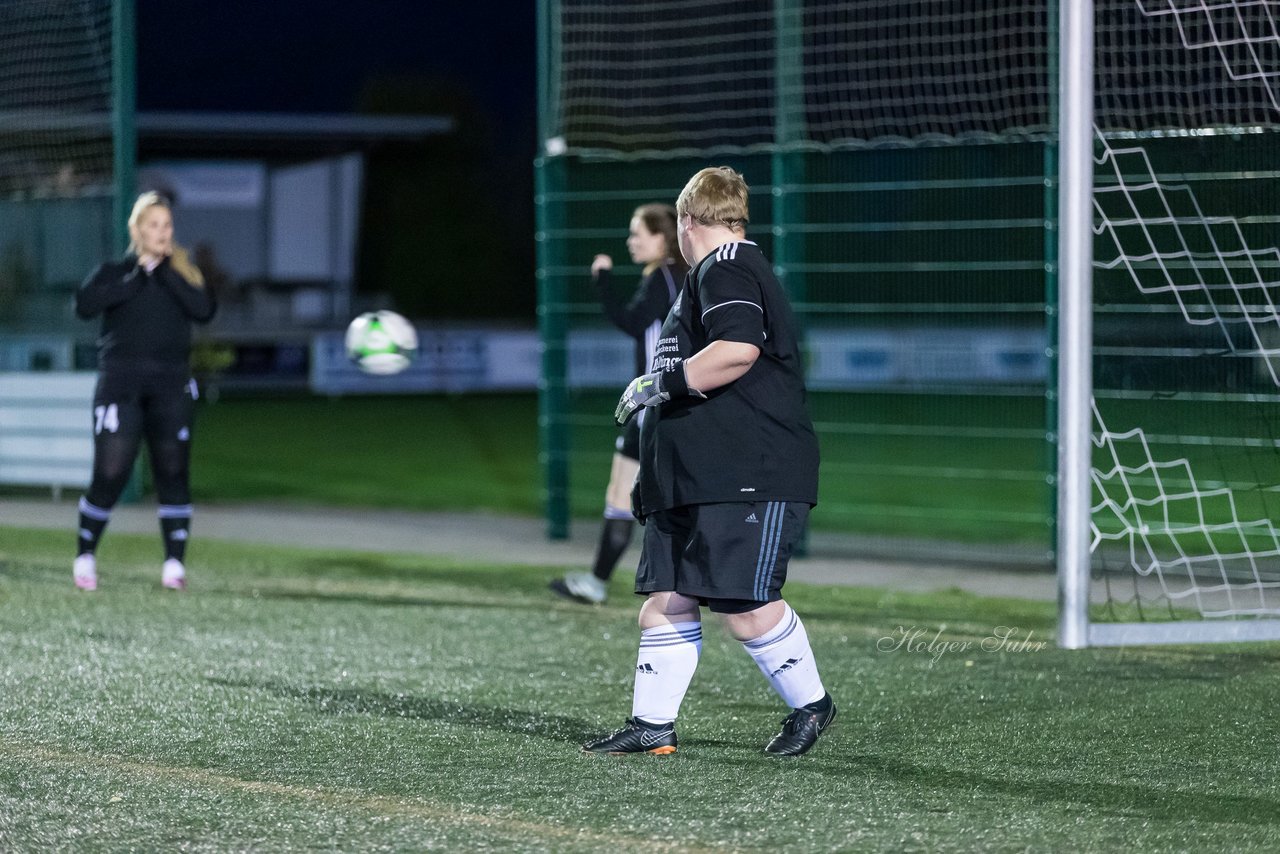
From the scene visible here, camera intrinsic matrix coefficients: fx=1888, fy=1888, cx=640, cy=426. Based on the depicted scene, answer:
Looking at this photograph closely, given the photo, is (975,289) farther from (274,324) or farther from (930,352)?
(274,324)

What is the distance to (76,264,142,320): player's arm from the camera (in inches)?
372

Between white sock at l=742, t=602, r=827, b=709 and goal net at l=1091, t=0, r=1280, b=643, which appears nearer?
white sock at l=742, t=602, r=827, b=709

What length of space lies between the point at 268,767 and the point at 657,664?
4.03 feet

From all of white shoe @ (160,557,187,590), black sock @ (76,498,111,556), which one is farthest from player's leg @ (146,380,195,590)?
black sock @ (76,498,111,556)

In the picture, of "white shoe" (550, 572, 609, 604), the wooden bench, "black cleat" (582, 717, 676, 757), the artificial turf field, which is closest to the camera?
the artificial turf field

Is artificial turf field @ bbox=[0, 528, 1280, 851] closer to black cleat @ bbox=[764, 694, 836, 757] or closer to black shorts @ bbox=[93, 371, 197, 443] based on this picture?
black cleat @ bbox=[764, 694, 836, 757]

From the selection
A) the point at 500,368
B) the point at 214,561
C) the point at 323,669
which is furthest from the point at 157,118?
the point at 323,669

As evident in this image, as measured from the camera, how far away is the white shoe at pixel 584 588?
9.37 m

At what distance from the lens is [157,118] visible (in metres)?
39.4

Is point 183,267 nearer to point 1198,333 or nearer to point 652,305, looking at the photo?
point 652,305

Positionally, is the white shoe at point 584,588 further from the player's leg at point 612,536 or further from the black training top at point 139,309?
the black training top at point 139,309

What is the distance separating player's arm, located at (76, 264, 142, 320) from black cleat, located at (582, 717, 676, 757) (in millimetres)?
4602

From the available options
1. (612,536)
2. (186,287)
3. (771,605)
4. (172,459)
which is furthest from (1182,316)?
(172,459)

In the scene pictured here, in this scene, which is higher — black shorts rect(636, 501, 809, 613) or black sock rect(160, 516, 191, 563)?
black shorts rect(636, 501, 809, 613)
